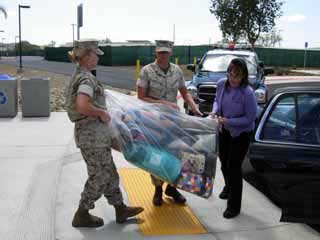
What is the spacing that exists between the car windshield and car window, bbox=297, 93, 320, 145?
7034 mm

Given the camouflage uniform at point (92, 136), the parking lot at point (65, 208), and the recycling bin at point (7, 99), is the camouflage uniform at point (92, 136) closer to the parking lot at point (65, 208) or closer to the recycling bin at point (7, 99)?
the parking lot at point (65, 208)

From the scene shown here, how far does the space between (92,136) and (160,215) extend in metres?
1.18

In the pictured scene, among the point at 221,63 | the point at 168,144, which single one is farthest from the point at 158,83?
the point at 221,63

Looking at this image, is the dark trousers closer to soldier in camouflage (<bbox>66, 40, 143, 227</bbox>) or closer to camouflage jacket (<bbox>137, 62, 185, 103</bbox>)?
camouflage jacket (<bbox>137, 62, 185, 103</bbox>)

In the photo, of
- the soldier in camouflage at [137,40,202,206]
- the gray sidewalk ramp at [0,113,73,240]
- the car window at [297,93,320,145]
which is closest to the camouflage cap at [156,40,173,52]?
the soldier in camouflage at [137,40,202,206]

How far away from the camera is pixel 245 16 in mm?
32438

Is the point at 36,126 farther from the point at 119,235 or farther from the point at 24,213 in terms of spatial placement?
the point at 119,235

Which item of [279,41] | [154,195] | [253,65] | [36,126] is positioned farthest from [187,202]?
[279,41]

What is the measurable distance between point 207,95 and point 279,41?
61937mm

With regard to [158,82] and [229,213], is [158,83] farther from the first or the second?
[229,213]

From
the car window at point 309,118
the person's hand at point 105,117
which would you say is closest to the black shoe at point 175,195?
the person's hand at point 105,117

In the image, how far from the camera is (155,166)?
13.6 ft

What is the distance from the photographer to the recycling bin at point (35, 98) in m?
10.1

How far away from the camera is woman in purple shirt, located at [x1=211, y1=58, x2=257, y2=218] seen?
4.45m
